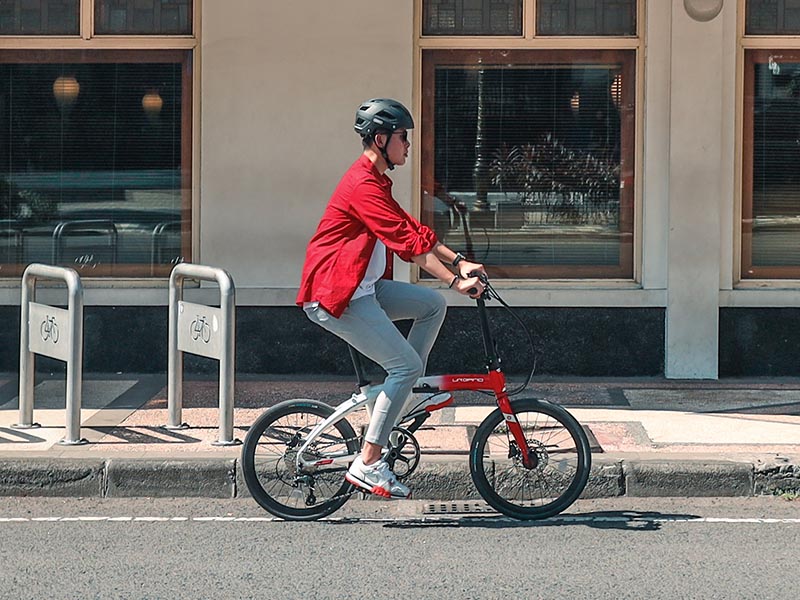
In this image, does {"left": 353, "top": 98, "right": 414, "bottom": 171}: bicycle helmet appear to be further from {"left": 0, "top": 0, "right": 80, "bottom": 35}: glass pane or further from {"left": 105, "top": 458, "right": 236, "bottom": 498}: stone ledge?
{"left": 0, "top": 0, "right": 80, "bottom": 35}: glass pane

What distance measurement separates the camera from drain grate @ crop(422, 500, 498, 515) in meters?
7.17

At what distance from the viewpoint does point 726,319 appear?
36.0 ft

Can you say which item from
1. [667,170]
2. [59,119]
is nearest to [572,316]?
[667,170]

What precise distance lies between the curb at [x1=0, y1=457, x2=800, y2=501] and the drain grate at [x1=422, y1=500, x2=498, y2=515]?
0.54 ft

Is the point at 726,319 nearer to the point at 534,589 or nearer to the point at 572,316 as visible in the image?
the point at 572,316

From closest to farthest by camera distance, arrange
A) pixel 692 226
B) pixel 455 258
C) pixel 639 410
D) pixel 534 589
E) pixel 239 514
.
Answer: pixel 534 589, pixel 455 258, pixel 239 514, pixel 639 410, pixel 692 226

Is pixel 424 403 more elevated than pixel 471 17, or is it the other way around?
pixel 471 17

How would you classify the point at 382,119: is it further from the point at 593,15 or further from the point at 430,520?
the point at 593,15

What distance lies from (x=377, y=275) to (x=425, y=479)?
52.9 inches

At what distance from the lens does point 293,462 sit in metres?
6.96

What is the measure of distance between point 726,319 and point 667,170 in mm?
1272

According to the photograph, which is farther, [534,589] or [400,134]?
[400,134]

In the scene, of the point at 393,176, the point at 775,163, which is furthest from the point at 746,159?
the point at 393,176

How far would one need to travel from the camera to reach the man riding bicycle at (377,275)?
658 centimetres
